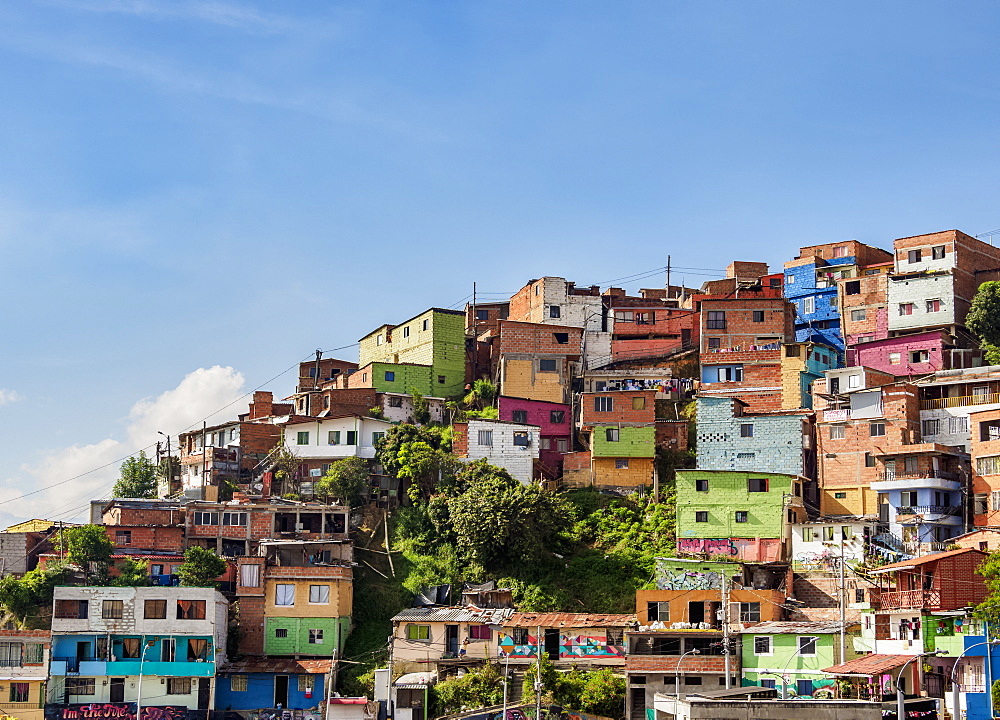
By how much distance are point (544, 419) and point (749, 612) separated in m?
18.9

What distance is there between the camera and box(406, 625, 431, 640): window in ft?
Answer: 178

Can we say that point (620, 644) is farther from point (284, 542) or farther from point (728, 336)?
point (728, 336)

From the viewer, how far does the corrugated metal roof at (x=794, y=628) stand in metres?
47.8

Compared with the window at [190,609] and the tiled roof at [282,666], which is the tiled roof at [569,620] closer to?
the tiled roof at [282,666]

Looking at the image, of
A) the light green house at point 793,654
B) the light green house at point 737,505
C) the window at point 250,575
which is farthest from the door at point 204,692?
the light green house at point 793,654

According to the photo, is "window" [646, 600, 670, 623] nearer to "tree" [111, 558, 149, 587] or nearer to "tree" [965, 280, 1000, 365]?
"tree" [111, 558, 149, 587]

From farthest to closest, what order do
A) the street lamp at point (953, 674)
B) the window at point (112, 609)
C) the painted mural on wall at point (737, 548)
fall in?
the painted mural on wall at point (737, 548) → the window at point (112, 609) → the street lamp at point (953, 674)

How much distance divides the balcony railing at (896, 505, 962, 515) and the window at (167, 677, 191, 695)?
29112 millimetres

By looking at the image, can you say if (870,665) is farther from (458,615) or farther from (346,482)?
(346,482)

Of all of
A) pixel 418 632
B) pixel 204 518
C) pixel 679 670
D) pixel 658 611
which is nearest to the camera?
pixel 679 670

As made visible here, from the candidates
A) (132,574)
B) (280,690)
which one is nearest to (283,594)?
(280,690)

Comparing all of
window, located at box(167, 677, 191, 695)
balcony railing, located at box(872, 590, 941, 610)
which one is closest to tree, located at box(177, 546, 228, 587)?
window, located at box(167, 677, 191, 695)

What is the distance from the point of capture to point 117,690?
53812 mm

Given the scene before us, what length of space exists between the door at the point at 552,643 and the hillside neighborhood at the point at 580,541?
9 cm
